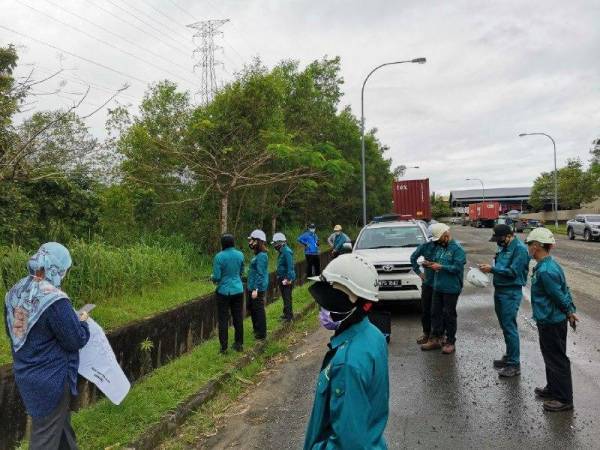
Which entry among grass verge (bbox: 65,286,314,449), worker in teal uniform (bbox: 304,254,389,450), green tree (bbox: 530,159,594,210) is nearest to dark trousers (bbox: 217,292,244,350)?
grass verge (bbox: 65,286,314,449)

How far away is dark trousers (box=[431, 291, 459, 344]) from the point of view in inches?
260

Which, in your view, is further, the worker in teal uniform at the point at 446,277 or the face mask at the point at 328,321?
the worker in teal uniform at the point at 446,277

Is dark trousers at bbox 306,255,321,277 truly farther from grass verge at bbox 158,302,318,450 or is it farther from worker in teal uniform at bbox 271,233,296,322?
grass verge at bbox 158,302,318,450

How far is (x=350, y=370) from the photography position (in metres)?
1.95

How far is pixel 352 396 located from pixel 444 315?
16.9 feet

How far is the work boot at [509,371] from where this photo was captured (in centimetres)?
573

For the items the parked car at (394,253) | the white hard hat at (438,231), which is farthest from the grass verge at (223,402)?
the white hard hat at (438,231)

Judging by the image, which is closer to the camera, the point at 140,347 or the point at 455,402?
the point at 455,402

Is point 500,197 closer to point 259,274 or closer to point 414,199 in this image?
point 414,199

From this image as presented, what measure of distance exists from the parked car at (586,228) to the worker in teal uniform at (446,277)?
26251 mm

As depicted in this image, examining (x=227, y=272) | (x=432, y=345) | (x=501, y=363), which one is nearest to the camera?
(x=501, y=363)

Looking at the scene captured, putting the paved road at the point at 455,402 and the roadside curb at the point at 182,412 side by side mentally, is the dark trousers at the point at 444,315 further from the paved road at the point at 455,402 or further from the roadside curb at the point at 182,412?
the roadside curb at the point at 182,412

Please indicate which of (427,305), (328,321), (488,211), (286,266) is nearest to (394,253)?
(286,266)

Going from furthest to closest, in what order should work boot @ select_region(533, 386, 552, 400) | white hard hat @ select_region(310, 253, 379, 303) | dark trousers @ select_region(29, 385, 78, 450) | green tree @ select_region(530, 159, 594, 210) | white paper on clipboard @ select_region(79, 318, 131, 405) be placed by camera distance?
green tree @ select_region(530, 159, 594, 210) → work boot @ select_region(533, 386, 552, 400) → white paper on clipboard @ select_region(79, 318, 131, 405) → dark trousers @ select_region(29, 385, 78, 450) → white hard hat @ select_region(310, 253, 379, 303)
